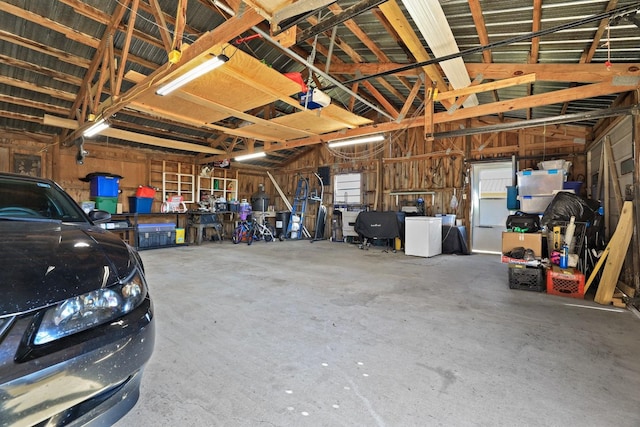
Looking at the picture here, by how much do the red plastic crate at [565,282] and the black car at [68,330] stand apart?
4.39m

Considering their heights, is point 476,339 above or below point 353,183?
below

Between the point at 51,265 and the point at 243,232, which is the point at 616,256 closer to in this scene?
the point at 51,265

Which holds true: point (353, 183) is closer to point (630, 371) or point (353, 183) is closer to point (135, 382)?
point (630, 371)

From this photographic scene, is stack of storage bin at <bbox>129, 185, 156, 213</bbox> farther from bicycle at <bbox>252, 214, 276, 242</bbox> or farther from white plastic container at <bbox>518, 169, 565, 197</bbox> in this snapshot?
white plastic container at <bbox>518, 169, 565, 197</bbox>

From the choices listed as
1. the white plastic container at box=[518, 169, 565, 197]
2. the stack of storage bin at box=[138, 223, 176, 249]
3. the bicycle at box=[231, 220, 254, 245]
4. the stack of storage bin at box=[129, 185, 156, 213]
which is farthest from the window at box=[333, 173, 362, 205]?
the stack of storage bin at box=[129, 185, 156, 213]

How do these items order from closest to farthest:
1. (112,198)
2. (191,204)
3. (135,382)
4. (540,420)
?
1. (135,382)
2. (540,420)
3. (112,198)
4. (191,204)

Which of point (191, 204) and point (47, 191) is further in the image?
point (191, 204)

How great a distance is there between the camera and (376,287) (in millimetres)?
3844

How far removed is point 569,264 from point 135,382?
479cm

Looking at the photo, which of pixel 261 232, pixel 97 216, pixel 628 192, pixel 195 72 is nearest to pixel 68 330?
pixel 97 216

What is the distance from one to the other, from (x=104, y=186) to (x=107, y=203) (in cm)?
44

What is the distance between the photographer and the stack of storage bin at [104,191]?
23.0ft

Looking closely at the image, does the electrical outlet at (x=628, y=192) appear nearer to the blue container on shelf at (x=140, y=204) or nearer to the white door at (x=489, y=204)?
the white door at (x=489, y=204)

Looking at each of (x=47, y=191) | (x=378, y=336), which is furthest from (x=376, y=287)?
(x=47, y=191)
